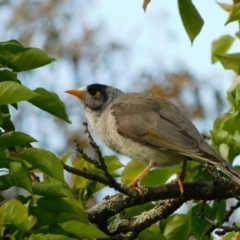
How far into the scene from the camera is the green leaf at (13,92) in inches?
116

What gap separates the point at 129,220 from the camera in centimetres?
413

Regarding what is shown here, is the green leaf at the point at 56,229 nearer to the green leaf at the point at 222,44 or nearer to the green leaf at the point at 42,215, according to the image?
the green leaf at the point at 42,215

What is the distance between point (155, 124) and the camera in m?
5.74

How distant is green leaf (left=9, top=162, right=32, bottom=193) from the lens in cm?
286

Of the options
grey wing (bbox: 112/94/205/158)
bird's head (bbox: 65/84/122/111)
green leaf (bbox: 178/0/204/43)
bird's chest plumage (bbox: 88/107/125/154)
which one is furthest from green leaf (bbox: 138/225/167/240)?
bird's head (bbox: 65/84/122/111)

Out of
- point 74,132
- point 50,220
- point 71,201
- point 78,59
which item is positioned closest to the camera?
point 50,220

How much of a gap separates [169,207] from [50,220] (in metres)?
1.35

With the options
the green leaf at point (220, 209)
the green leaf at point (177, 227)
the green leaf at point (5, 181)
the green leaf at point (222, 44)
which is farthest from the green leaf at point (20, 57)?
the green leaf at point (222, 44)

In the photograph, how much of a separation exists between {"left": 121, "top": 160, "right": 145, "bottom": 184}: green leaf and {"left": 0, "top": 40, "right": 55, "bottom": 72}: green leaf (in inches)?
66.7

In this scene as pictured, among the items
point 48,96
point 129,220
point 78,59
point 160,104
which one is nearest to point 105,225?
point 129,220

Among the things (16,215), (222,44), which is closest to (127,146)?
(222,44)

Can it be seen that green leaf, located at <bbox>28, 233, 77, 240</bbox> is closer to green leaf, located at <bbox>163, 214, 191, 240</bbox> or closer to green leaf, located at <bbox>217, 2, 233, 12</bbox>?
green leaf, located at <bbox>163, 214, 191, 240</bbox>

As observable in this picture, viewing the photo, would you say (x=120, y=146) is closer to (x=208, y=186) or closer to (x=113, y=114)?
(x=113, y=114)

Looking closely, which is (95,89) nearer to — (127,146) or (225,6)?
(127,146)
